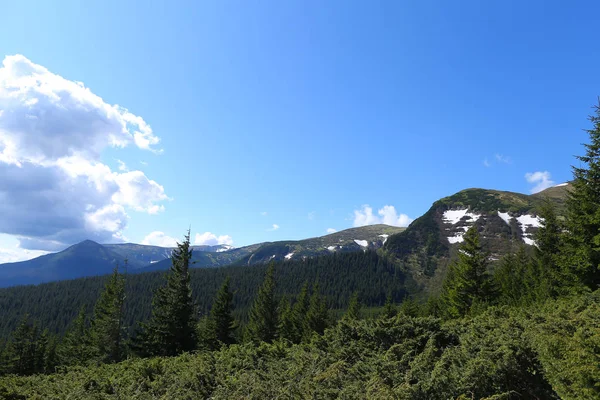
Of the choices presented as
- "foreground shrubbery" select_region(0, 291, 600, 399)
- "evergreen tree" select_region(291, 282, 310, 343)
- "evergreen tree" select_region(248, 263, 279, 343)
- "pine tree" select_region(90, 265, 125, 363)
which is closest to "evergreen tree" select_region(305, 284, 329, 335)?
"evergreen tree" select_region(291, 282, 310, 343)

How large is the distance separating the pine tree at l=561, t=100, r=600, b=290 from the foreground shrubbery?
11.8 metres

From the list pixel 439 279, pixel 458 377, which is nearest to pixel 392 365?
pixel 458 377

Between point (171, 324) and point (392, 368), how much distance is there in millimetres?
27397

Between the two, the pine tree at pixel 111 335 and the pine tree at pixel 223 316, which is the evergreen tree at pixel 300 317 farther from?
the pine tree at pixel 111 335

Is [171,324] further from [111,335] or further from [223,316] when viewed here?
[223,316]

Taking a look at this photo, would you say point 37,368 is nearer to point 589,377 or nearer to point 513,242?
point 589,377

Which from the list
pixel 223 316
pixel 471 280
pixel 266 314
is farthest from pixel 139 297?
pixel 471 280

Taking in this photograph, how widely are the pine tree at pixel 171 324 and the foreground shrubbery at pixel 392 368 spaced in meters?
17.9

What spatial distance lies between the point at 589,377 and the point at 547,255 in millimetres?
35655

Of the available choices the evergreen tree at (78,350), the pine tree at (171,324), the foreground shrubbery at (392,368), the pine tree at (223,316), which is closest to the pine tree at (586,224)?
the foreground shrubbery at (392,368)

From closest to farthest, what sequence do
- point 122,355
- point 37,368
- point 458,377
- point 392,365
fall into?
point 458,377 → point 392,365 → point 122,355 → point 37,368

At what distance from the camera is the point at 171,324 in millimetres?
29859

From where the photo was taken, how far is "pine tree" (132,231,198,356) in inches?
1176

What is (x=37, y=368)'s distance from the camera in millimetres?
55938
